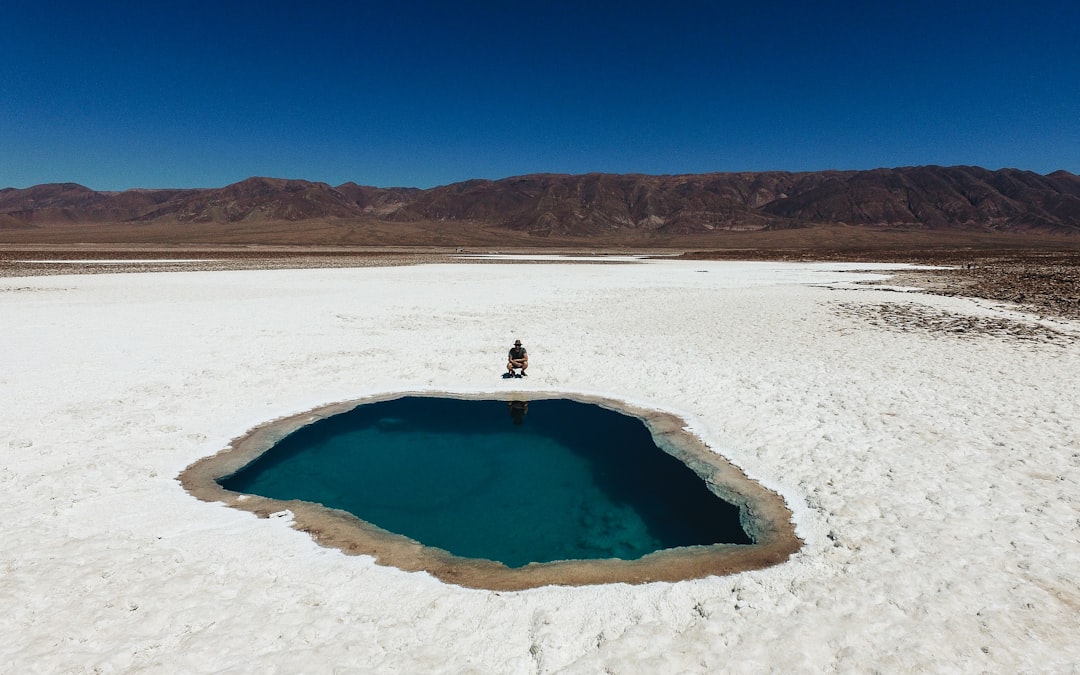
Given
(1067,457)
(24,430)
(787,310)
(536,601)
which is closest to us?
(536,601)

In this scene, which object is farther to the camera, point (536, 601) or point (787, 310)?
point (787, 310)

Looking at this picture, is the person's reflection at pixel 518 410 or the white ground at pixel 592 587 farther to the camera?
the person's reflection at pixel 518 410

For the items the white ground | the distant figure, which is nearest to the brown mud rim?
the white ground

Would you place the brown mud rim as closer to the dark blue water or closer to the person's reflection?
the dark blue water

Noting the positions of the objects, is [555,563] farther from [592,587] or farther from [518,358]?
[518,358]

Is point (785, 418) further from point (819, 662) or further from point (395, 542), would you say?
point (395, 542)

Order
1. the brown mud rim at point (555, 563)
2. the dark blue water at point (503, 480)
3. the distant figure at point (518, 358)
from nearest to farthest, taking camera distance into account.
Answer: the brown mud rim at point (555, 563)
the dark blue water at point (503, 480)
the distant figure at point (518, 358)

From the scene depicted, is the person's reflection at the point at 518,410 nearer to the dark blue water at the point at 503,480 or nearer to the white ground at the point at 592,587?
the dark blue water at the point at 503,480

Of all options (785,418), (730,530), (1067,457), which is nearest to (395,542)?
(730,530)

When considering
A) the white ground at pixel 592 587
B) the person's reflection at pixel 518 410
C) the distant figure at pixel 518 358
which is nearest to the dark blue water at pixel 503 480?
the person's reflection at pixel 518 410
